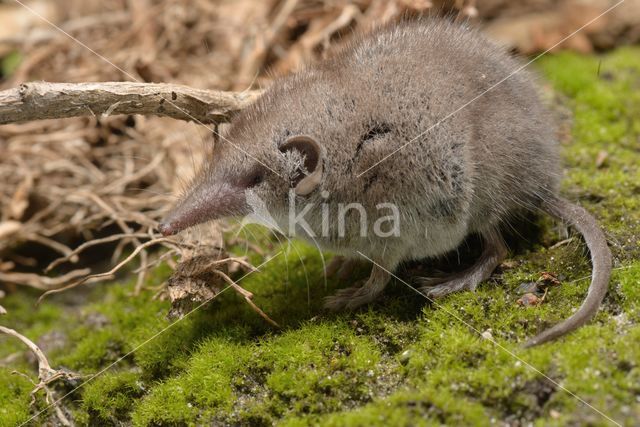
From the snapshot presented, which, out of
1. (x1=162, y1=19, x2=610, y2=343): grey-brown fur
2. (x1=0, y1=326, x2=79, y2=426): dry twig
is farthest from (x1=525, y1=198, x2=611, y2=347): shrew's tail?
(x1=0, y1=326, x2=79, y2=426): dry twig

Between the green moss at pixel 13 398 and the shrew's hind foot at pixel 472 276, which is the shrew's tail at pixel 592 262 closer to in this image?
the shrew's hind foot at pixel 472 276

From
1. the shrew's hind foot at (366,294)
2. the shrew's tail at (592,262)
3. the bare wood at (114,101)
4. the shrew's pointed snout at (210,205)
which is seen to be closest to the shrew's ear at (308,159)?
the shrew's pointed snout at (210,205)

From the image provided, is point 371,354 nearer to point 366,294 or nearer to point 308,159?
point 366,294

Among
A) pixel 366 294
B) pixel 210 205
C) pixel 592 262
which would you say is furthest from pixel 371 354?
pixel 592 262

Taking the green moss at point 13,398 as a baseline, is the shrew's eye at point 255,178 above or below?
above

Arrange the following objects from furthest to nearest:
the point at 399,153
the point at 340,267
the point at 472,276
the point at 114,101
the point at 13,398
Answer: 1. the point at 340,267
2. the point at 13,398
3. the point at 472,276
4. the point at 114,101
5. the point at 399,153

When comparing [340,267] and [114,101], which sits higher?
[114,101]
